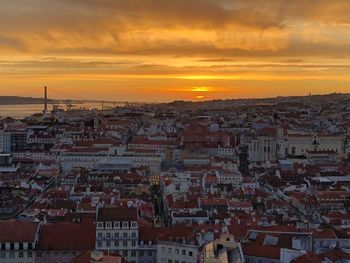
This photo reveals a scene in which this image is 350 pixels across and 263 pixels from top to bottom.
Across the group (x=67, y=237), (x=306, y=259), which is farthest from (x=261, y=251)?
(x=67, y=237)

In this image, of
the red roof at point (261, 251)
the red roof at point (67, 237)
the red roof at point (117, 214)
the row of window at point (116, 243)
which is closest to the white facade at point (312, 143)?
the red roof at point (117, 214)

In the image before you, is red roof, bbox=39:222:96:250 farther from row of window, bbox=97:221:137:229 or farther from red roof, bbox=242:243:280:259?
red roof, bbox=242:243:280:259

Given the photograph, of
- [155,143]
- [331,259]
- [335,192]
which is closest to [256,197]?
[335,192]

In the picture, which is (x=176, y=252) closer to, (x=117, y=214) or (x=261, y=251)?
(x=261, y=251)

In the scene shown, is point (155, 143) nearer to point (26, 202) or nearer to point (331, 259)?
point (26, 202)

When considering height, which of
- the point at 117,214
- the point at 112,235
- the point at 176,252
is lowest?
the point at 176,252

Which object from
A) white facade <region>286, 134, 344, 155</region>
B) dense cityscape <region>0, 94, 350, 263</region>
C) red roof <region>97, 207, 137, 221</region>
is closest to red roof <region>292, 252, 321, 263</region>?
dense cityscape <region>0, 94, 350, 263</region>

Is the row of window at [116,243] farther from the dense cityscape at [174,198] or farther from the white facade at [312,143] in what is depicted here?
the white facade at [312,143]
